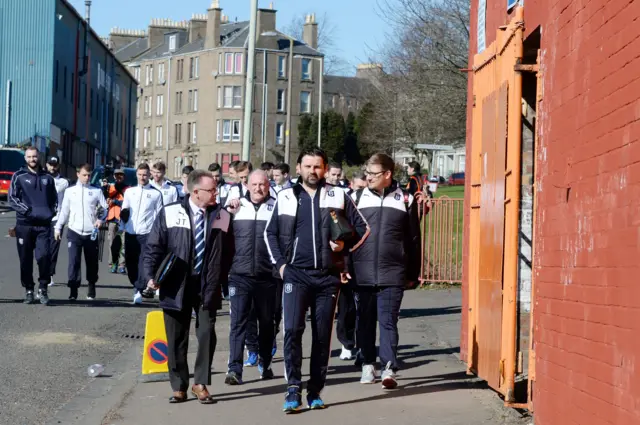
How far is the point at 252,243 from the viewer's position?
10234 millimetres

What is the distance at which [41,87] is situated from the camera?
58906 millimetres

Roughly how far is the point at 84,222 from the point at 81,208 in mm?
201

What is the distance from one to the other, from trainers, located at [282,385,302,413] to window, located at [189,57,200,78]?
9734cm

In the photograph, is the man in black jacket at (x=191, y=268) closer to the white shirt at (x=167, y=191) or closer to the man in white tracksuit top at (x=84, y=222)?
the man in white tracksuit top at (x=84, y=222)

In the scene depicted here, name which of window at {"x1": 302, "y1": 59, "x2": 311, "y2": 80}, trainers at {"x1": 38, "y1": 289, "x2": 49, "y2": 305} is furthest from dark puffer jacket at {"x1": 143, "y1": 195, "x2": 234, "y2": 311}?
window at {"x1": 302, "y1": 59, "x2": 311, "y2": 80}

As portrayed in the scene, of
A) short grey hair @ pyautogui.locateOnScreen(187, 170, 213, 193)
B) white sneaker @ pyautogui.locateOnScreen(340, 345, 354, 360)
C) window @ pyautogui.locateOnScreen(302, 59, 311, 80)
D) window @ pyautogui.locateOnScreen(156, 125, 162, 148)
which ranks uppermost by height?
window @ pyautogui.locateOnScreen(302, 59, 311, 80)

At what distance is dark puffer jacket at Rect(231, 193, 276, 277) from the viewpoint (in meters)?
10.2

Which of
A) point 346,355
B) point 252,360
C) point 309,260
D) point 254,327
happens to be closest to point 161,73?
point 346,355

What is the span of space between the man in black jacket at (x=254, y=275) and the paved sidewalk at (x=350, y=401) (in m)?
0.42

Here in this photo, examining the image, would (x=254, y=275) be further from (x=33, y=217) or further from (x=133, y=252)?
(x=133, y=252)

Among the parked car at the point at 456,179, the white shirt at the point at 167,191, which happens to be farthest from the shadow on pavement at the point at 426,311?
the parked car at the point at 456,179

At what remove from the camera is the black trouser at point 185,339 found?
9039mm

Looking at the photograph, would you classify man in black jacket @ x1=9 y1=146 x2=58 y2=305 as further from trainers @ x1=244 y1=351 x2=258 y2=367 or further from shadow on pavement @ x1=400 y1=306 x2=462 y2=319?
trainers @ x1=244 y1=351 x2=258 y2=367

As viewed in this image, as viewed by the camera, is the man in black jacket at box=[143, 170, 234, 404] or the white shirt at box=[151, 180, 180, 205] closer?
the man in black jacket at box=[143, 170, 234, 404]
